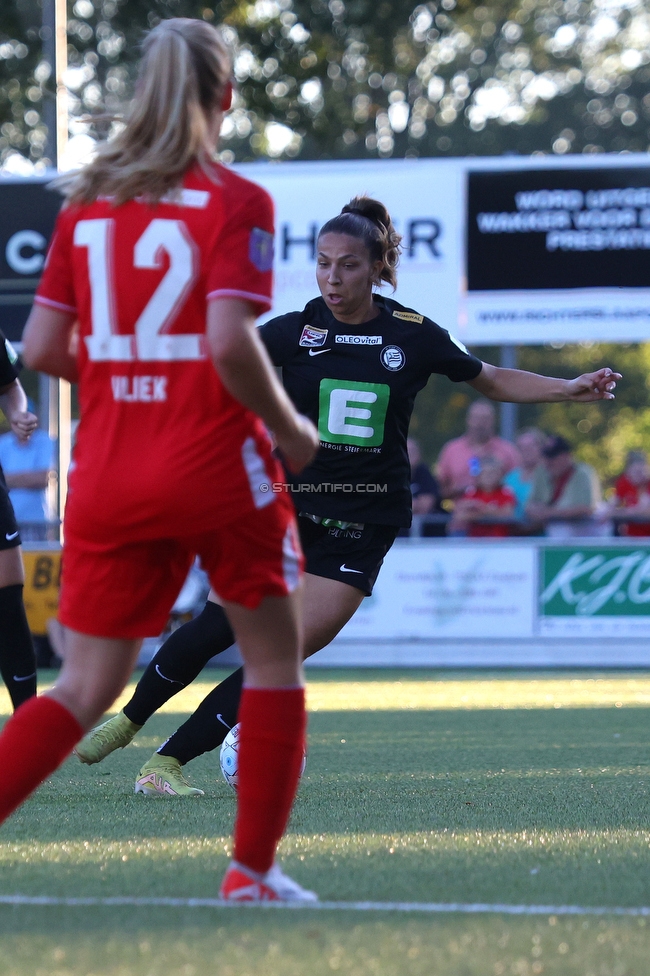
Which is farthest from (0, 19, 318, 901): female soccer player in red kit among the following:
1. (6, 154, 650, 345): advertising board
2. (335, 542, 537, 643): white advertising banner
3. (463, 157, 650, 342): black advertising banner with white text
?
(463, 157, 650, 342): black advertising banner with white text

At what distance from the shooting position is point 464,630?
15258 mm

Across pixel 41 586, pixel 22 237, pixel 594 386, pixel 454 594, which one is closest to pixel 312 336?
pixel 594 386

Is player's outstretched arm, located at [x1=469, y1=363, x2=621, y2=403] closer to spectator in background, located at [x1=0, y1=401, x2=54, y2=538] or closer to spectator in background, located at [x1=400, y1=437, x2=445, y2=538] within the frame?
spectator in background, located at [x1=0, y1=401, x2=54, y2=538]

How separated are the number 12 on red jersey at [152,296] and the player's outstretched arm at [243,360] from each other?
4.9 inches

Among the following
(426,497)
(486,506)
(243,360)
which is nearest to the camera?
(243,360)

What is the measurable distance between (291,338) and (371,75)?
118 ft

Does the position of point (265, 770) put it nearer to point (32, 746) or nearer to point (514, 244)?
point (32, 746)

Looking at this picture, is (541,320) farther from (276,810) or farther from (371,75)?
(371,75)

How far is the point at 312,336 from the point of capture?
5.64m

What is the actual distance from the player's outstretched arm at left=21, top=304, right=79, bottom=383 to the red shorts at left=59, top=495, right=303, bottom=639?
0.38 meters

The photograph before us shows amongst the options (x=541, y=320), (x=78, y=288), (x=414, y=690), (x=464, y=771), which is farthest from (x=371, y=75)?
(x=78, y=288)

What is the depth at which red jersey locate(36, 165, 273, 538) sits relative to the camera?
3.20 m

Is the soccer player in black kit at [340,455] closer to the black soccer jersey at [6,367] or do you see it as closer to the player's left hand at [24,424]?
the player's left hand at [24,424]

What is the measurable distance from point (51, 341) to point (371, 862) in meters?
1.60
